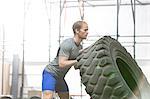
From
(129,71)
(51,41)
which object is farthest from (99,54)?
(51,41)

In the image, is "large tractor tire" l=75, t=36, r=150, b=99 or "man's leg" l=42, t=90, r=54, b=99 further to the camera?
"man's leg" l=42, t=90, r=54, b=99

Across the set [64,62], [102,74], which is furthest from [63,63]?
[102,74]

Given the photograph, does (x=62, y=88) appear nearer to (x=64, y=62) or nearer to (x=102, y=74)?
(x=64, y=62)

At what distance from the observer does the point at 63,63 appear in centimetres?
213

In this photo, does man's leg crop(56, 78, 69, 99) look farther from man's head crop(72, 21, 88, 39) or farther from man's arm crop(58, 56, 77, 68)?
man's head crop(72, 21, 88, 39)

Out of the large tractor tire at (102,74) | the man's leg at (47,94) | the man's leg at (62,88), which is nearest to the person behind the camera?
the large tractor tire at (102,74)

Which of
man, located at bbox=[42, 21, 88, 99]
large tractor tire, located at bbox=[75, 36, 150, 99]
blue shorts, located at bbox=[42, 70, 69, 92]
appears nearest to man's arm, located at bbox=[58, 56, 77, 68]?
man, located at bbox=[42, 21, 88, 99]

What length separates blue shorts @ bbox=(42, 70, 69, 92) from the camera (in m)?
2.25

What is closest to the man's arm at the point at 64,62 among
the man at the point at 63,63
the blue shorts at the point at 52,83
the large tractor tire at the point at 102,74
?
the man at the point at 63,63

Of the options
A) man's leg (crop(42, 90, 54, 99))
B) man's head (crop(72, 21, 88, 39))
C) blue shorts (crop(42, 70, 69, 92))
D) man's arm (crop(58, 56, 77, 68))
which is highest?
man's head (crop(72, 21, 88, 39))

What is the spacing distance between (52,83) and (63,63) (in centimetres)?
18

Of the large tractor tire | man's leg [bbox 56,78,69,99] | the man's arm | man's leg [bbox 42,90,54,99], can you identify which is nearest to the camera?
the large tractor tire

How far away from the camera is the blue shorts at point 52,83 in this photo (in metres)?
2.25

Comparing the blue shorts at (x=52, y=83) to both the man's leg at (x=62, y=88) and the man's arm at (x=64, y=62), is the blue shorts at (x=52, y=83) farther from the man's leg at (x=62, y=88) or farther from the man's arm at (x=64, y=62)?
the man's arm at (x=64, y=62)
